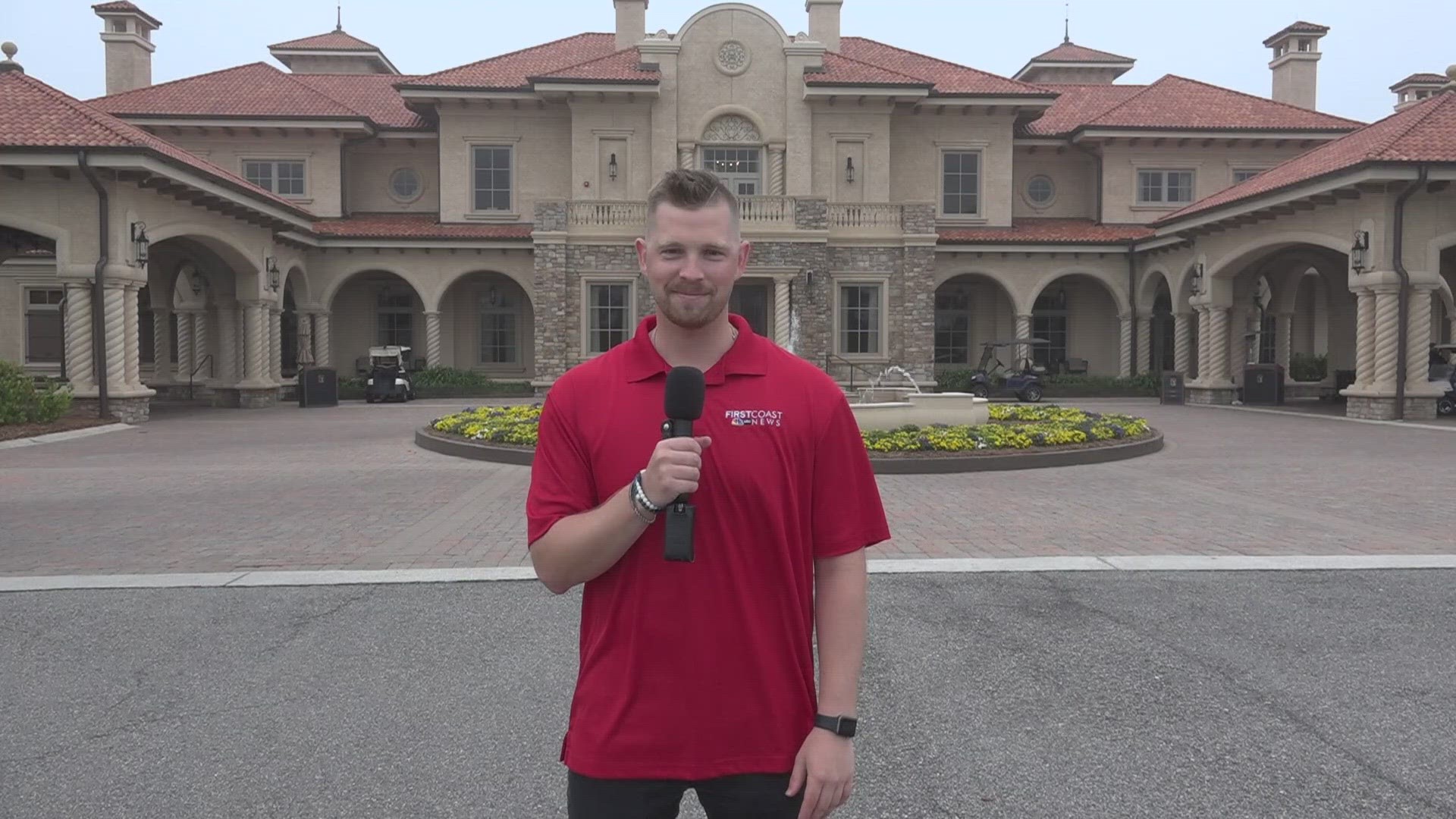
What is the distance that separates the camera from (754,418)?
6.84 ft

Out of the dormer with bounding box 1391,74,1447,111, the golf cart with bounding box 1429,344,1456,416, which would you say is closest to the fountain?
the golf cart with bounding box 1429,344,1456,416

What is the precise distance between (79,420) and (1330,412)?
27.3m

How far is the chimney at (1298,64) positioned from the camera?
3806 cm

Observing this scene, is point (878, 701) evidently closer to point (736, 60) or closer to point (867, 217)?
point (867, 217)

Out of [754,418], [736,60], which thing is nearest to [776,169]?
[736,60]

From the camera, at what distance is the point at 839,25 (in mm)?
35031

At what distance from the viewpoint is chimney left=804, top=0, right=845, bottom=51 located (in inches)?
1361

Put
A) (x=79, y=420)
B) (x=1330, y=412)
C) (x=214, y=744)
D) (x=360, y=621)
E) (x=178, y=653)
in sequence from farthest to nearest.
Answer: (x=1330, y=412) → (x=79, y=420) → (x=360, y=621) → (x=178, y=653) → (x=214, y=744)

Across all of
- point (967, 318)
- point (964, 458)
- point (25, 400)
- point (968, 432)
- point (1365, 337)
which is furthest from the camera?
point (967, 318)

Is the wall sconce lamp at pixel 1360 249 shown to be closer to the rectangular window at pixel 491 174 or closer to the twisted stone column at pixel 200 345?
the rectangular window at pixel 491 174

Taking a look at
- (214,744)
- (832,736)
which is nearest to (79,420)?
(214,744)

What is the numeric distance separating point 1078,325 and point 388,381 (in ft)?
73.6

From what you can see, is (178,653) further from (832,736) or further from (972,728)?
(832,736)

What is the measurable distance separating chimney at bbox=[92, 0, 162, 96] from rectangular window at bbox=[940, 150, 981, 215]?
2857 cm
